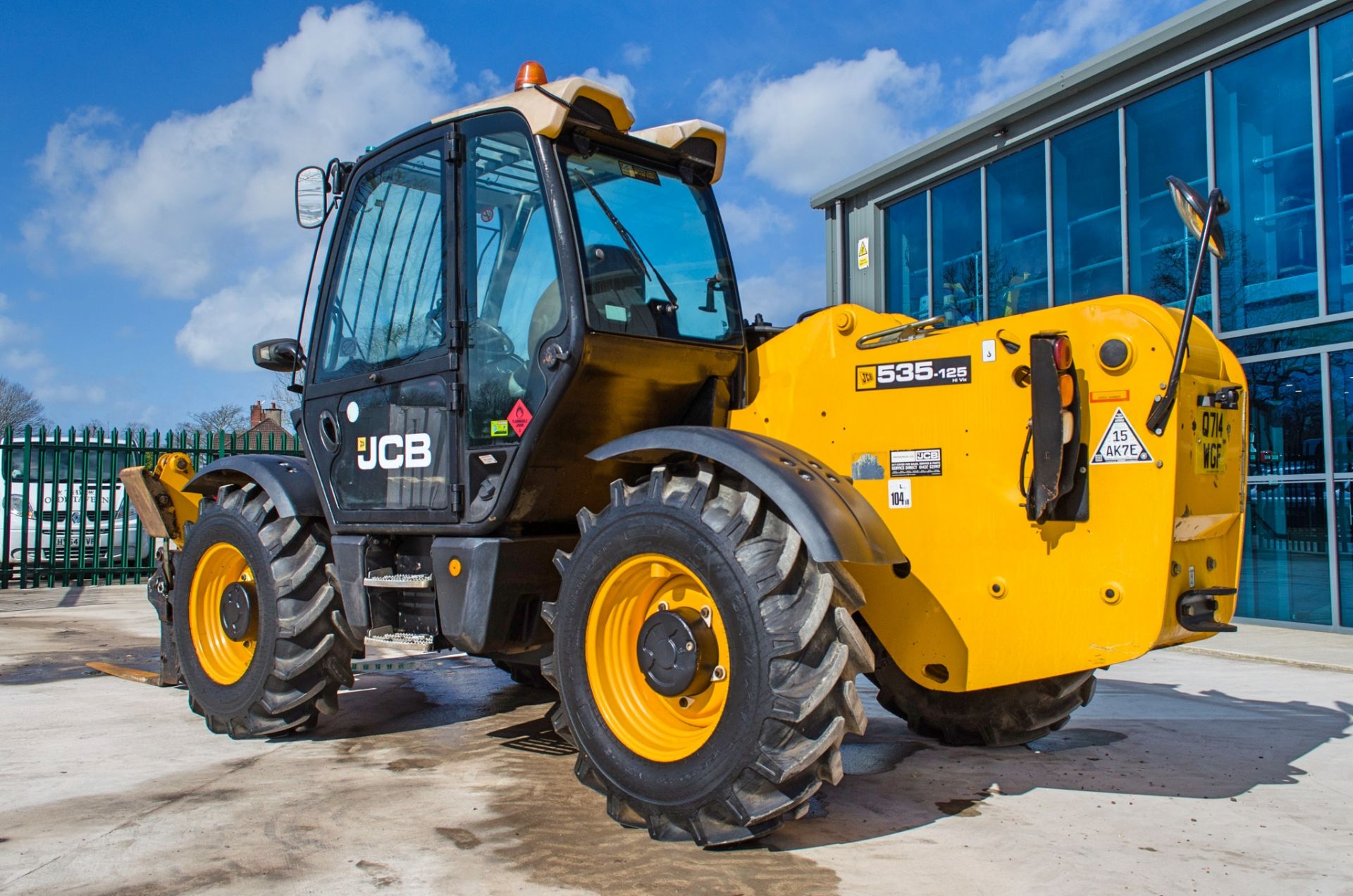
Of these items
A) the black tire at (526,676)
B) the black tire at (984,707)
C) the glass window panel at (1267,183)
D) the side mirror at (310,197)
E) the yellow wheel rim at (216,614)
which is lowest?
the black tire at (526,676)

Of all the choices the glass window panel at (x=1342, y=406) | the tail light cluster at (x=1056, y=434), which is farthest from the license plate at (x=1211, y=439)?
the glass window panel at (x=1342, y=406)

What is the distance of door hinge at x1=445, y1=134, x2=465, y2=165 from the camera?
15.1 feet

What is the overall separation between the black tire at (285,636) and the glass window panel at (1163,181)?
9.12 m

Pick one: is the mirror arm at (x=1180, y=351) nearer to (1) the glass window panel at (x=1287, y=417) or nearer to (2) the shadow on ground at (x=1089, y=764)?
(2) the shadow on ground at (x=1089, y=764)

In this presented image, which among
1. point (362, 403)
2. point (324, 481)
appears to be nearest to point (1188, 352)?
point (362, 403)

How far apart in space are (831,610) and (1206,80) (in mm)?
9561

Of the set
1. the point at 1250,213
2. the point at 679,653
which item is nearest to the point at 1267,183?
the point at 1250,213

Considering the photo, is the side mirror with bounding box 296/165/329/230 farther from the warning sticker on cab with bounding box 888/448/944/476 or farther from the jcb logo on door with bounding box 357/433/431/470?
the warning sticker on cab with bounding box 888/448/944/476

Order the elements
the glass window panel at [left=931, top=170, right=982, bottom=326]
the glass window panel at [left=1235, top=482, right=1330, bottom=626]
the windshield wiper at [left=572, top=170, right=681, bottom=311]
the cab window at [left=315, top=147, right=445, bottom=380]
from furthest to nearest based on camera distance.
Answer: the glass window panel at [left=931, top=170, right=982, bottom=326]
the glass window panel at [left=1235, top=482, right=1330, bottom=626]
the cab window at [left=315, top=147, right=445, bottom=380]
the windshield wiper at [left=572, top=170, right=681, bottom=311]

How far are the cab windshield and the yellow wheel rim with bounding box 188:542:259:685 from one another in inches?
105

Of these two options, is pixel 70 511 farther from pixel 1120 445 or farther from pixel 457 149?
pixel 1120 445

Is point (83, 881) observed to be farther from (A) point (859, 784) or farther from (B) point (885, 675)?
(B) point (885, 675)

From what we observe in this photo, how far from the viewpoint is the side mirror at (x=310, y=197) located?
520cm

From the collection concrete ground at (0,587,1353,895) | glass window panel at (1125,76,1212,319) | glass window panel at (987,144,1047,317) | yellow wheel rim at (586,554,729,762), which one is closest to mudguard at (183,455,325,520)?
concrete ground at (0,587,1353,895)
